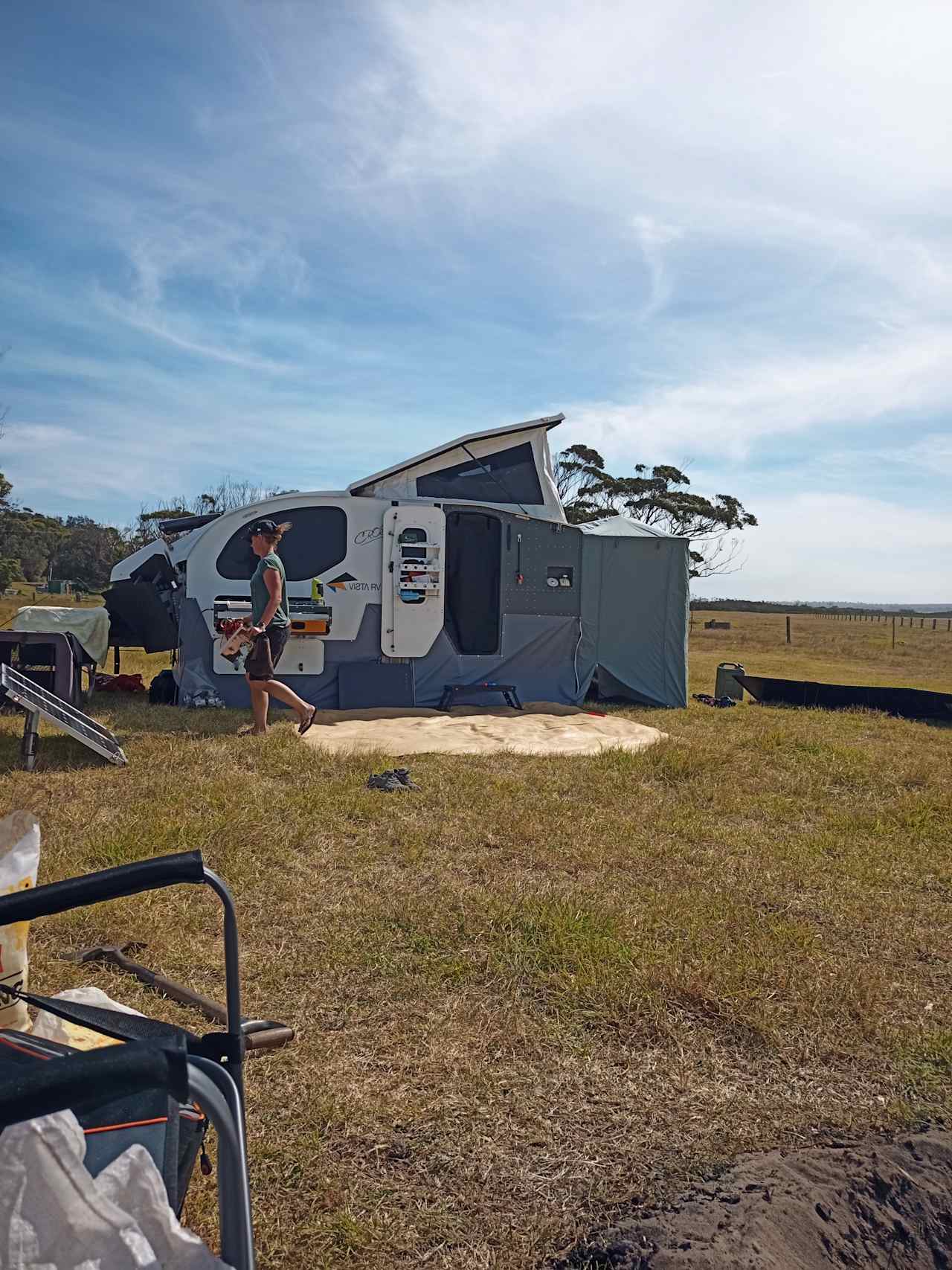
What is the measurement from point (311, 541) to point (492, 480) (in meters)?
2.01

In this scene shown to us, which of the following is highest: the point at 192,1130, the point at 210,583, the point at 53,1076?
the point at 210,583

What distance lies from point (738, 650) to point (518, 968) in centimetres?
2381

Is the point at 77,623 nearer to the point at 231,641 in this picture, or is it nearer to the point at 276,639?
the point at 231,641

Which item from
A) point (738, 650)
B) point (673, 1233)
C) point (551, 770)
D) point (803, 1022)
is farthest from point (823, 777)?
point (738, 650)

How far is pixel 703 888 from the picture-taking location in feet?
13.2

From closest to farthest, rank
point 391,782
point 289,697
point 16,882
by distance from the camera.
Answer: point 16,882 → point 391,782 → point 289,697

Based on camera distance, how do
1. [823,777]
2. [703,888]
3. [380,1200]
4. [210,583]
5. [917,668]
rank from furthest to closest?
[917,668]
[210,583]
[823,777]
[703,888]
[380,1200]

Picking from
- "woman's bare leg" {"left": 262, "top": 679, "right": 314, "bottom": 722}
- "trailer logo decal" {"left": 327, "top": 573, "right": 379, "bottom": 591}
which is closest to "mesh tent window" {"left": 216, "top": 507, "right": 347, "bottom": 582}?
"trailer logo decal" {"left": 327, "top": 573, "right": 379, "bottom": 591}

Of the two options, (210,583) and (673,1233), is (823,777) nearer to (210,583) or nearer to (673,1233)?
(673,1233)

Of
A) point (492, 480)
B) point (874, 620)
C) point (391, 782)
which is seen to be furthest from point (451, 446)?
point (874, 620)

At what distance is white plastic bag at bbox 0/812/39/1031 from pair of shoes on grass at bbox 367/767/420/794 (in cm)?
328

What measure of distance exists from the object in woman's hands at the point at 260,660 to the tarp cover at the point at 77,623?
1715mm

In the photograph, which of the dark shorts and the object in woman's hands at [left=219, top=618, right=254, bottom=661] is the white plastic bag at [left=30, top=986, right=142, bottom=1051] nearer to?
the dark shorts

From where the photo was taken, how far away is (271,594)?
285 inches
